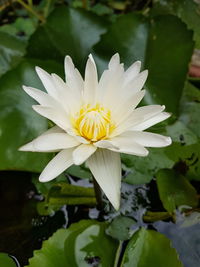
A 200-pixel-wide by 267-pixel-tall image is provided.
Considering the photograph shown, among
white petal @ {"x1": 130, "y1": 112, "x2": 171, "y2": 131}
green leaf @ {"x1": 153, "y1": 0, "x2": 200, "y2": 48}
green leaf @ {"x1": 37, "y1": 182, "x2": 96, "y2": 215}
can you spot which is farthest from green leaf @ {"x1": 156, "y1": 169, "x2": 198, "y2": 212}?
green leaf @ {"x1": 153, "y1": 0, "x2": 200, "y2": 48}

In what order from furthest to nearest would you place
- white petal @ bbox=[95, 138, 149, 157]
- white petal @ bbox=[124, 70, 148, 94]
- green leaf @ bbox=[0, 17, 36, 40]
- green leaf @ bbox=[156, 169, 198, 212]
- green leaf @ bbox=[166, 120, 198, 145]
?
1. green leaf @ bbox=[0, 17, 36, 40]
2. green leaf @ bbox=[166, 120, 198, 145]
3. green leaf @ bbox=[156, 169, 198, 212]
4. white petal @ bbox=[124, 70, 148, 94]
5. white petal @ bbox=[95, 138, 149, 157]

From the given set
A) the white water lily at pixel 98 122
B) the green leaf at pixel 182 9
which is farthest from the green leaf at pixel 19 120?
the green leaf at pixel 182 9

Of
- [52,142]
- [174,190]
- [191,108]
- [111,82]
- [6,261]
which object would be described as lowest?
[6,261]

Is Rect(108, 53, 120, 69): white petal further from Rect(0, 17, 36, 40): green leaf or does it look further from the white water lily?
Rect(0, 17, 36, 40): green leaf

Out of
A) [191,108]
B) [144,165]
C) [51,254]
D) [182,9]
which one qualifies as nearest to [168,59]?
[191,108]

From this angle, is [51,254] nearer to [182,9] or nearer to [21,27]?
[182,9]

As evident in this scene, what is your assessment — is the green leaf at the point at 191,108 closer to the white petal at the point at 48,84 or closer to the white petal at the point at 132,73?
the white petal at the point at 132,73
